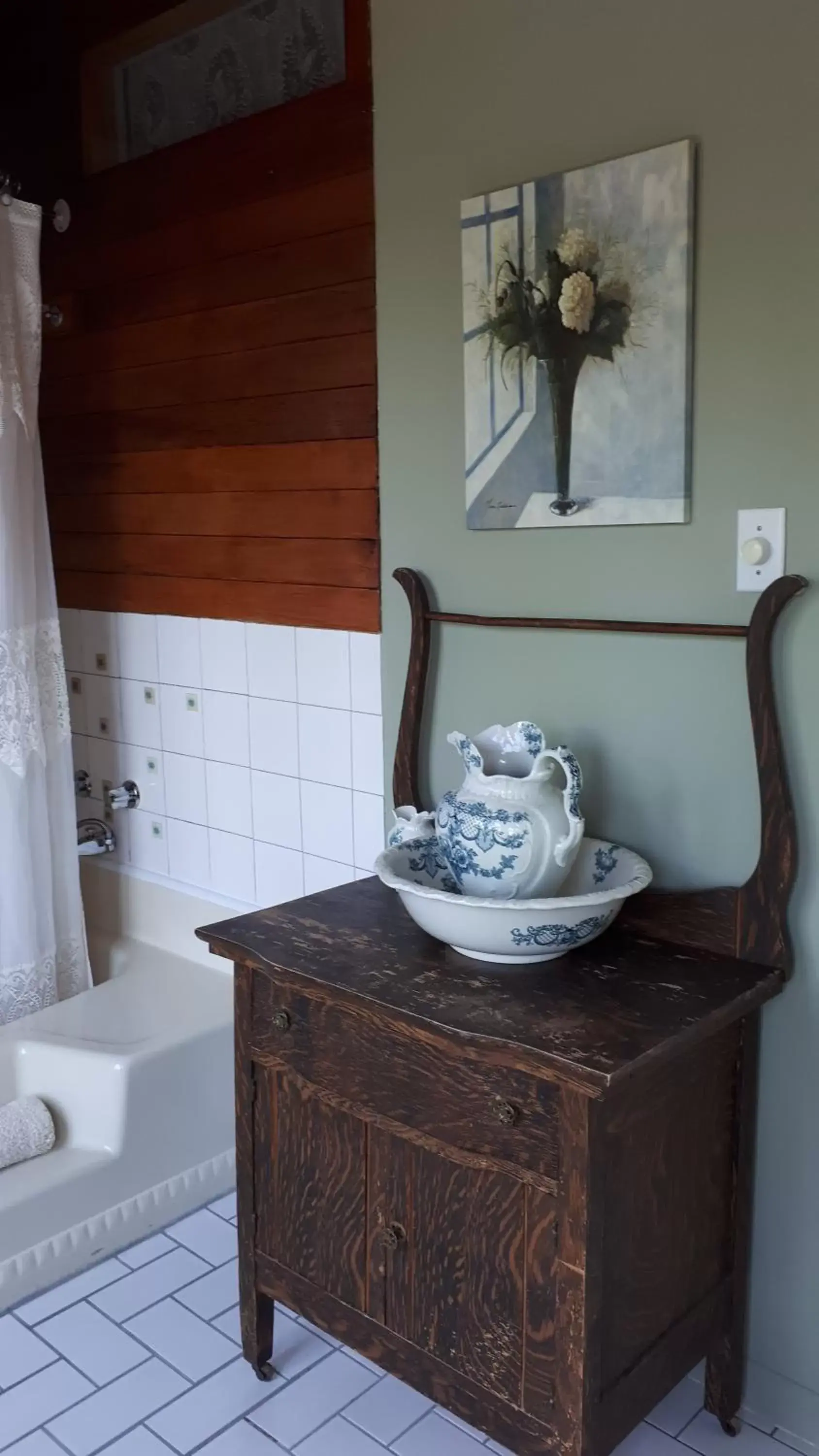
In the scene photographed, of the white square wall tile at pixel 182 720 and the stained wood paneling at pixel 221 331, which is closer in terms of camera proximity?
the stained wood paneling at pixel 221 331

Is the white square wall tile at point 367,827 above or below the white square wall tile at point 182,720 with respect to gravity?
below

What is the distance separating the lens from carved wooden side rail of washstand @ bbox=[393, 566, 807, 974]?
Result: 1439mm

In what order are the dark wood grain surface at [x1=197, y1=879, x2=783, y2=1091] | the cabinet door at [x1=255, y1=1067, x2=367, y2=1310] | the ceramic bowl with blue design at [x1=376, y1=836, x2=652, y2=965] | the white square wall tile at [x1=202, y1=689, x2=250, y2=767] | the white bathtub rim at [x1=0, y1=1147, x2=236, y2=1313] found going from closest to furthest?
the dark wood grain surface at [x1=197, y1=879, x2=783, y2=1091] < the ceramic bowl with blue design at [x1=376, y1=836, x2=652, y2=965] < the cabinet door at [x1=255, y1=1067, x2=367, y2=1310] < the white bathtub rim at [x1=0, y1=1147, x2=236, y2=1313] < the white square wall tile at [x1=202, y1=689, x2=250, y2=767]

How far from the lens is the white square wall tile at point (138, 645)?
2445 mm

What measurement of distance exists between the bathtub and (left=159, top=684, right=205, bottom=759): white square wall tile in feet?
1.67

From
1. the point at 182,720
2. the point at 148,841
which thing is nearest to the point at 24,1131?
the point at 148,841

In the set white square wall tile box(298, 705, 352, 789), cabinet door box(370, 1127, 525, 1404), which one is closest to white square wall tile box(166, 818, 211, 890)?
white square wall tile box(298, 705, 352, 789)

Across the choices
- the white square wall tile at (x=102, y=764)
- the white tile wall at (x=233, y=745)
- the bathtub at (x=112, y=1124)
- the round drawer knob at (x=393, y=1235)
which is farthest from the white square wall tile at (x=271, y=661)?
the round drawer knob at (x=393, y=1235)

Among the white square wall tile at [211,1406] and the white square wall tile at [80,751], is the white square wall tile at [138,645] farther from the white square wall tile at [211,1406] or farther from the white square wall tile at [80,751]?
the white square wall tile at [211,1406]

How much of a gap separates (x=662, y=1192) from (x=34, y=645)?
151 centimetres

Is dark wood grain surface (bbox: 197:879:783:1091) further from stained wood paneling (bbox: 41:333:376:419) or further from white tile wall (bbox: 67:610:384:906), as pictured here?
stained wood paneling (bbox: 41:333:376:419)

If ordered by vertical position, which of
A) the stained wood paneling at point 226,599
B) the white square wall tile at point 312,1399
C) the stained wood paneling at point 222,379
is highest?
the stained wood paneling at point 222,379

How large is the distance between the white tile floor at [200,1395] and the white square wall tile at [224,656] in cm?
107

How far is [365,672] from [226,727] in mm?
432
